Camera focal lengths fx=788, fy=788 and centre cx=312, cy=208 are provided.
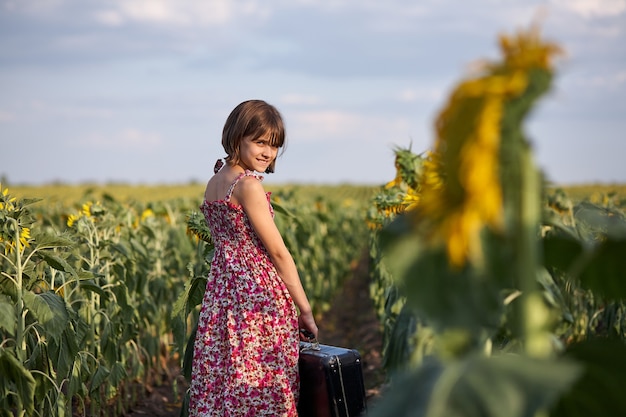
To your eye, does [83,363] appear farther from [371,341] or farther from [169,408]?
[371,341]

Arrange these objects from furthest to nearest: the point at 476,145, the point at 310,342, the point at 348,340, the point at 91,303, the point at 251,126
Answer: the point at 348,340
the point at 91,303
the point at 310,342
the point at 251,126
the point at 476,145

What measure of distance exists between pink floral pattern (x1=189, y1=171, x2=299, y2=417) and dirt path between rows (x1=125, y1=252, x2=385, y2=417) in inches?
63.9

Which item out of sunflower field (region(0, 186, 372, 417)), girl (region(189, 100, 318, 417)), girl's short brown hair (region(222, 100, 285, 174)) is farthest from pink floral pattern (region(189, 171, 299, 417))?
sunflower field (region(0, 186, 372, 417))

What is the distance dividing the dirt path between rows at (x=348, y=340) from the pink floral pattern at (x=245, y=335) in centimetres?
162

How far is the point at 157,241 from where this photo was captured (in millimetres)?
6613

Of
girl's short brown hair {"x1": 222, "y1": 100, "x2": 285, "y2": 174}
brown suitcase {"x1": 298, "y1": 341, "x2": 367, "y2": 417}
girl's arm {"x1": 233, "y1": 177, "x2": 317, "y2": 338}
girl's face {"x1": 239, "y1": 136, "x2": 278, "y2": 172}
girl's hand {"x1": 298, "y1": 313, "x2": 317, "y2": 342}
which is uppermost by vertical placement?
girl's short brown hair {"x1": 222, "y1": 100, "x2": 285, "y2": 174}

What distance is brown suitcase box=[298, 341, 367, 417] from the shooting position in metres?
3.02

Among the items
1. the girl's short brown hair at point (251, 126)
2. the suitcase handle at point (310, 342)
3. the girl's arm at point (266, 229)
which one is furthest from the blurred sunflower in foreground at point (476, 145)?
→ the suitcase handle at point (310, 342)

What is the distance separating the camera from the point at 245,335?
10.2 ft

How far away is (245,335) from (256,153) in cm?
72

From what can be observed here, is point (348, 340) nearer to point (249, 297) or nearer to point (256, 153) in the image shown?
point (249, 297)

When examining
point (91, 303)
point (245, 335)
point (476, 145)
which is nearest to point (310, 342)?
point (245, 335)

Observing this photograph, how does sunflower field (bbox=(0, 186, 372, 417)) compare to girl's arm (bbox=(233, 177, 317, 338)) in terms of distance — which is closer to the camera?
girl's arm (bbox=(233, 177, 317, 338))

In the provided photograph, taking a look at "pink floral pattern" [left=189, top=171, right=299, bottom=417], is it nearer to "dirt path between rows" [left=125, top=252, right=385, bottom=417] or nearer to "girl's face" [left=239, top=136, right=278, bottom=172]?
"girl's face" [left=239, top=136, right=278, bottom=172]
